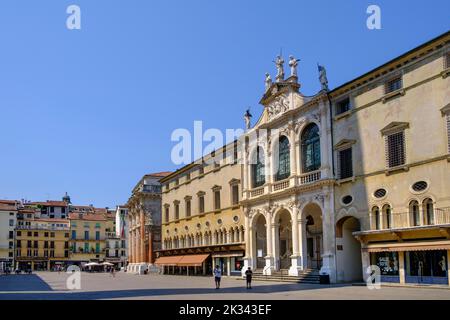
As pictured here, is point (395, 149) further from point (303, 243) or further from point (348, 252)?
point (303, 243)

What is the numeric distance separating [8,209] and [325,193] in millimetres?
98689

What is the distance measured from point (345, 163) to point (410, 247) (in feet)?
26.9

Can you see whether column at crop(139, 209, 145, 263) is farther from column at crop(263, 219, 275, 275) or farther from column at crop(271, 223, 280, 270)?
column at crop(271, 223, 280, 270)

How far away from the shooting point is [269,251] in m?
43.6

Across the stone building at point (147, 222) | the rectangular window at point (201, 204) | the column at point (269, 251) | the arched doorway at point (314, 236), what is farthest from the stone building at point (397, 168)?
the stone building at point (147, 222)

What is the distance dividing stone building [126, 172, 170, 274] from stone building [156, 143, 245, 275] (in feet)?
15.6

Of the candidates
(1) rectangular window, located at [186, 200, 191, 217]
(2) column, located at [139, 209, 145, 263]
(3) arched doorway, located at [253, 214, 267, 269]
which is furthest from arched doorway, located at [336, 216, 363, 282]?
(2) column, located at [139, 209, 145, 263]

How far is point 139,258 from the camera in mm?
80562

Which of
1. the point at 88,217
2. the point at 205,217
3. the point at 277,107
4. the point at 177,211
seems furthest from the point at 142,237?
the point at 88,217

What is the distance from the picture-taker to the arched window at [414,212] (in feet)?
99.4

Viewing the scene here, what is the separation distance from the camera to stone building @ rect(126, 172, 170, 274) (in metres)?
77.2

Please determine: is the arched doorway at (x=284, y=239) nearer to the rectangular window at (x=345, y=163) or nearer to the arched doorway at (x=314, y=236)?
the arched doorway at (x=314, y=236)

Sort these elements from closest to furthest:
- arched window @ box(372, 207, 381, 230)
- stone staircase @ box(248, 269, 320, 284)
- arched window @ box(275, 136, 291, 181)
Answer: arched window @ box(372, 207, 381, 230) → stone staircase @ box(248, 269, 320, 284) → arched window @ box(275, 136, 291, 181)
